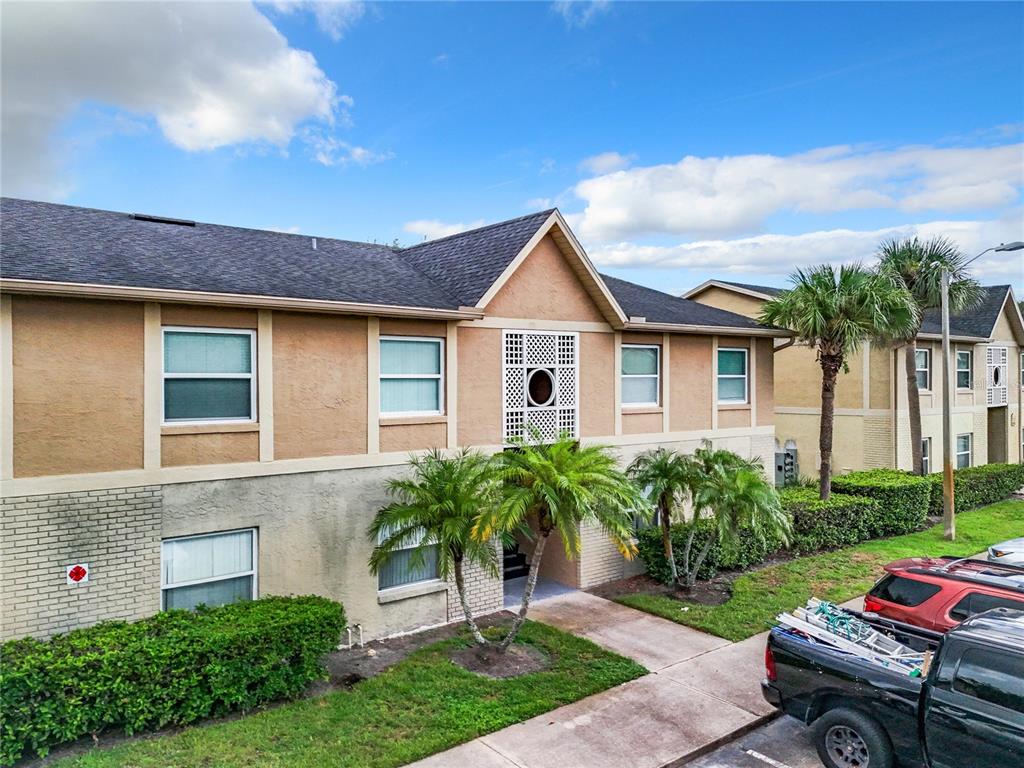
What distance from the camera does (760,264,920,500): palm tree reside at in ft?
59.7

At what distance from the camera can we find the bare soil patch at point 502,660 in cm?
1023

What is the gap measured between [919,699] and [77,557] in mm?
10612

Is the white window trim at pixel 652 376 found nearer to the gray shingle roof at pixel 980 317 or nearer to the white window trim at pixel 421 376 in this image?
the white window trim at pixel 421 376

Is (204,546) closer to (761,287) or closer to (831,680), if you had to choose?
(831,680)

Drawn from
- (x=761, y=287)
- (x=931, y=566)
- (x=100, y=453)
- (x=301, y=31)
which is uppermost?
(x=301, y=31)

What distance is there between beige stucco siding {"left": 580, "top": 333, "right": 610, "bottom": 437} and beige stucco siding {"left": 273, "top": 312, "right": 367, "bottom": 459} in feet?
17.8

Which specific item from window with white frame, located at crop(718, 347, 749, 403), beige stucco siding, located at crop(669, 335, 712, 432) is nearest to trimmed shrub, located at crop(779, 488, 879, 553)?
window with white frame, located at crop(718, 347, 749, 403)

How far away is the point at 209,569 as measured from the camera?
1009 cm

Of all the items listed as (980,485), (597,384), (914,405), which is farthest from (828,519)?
(980,485)

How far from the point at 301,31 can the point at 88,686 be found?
1388 cm

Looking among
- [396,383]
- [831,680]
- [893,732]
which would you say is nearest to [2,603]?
[396,383]

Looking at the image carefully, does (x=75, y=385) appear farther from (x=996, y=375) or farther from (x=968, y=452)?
(x=996, y=375)

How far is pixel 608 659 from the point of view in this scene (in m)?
10.6

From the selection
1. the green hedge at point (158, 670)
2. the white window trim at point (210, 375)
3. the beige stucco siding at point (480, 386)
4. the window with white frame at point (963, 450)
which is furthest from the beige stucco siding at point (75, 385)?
the window with white frame at point (963, 450)
